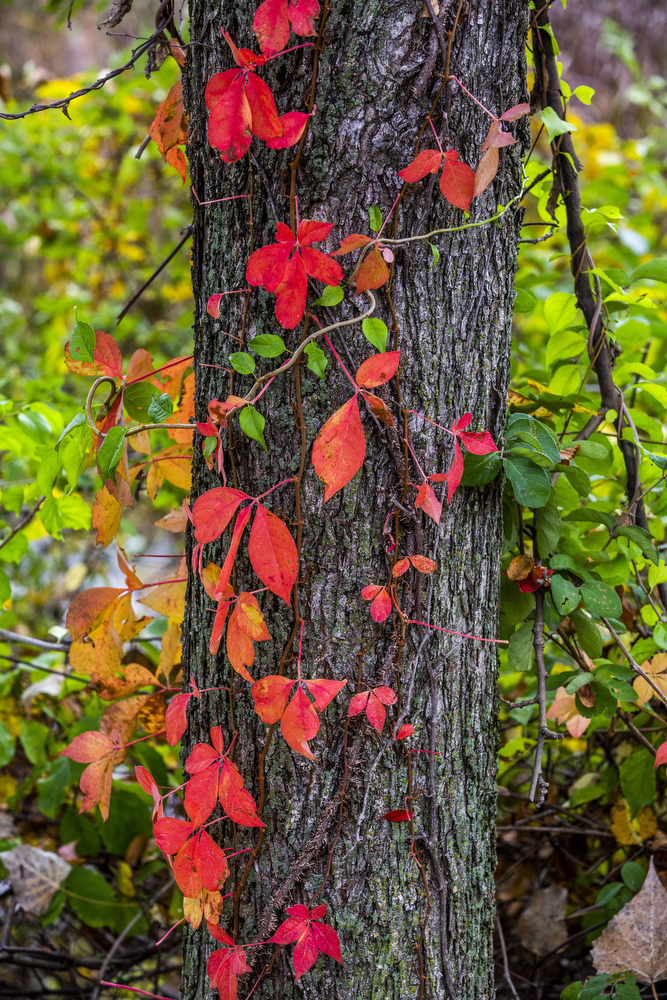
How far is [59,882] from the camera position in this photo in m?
1.25

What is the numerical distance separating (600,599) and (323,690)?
1.29ft

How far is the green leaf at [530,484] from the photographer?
0.80 metres

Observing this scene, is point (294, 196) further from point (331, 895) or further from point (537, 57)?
point (331, 895)

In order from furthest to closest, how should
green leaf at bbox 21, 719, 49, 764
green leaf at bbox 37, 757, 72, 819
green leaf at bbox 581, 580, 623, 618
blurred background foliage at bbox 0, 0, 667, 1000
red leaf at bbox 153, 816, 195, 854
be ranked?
green leaf at bbox 21, 719, 49, 764 → green leaf at bbox 37, 757, 72, 819 → blurred background foliage at bbox 0, 0, 667, 1000 → green leaf at bbox 581, 580, 623, 618 → red leaf at bbox 153, 816, 195, 854

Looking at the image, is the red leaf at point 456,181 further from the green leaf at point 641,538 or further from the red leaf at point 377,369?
the green leaf at point 641,538

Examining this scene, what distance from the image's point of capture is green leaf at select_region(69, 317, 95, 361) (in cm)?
79

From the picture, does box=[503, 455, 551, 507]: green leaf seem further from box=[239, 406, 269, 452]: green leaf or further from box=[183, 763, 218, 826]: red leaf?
box=[183, 763, 218, 826]: red leaf

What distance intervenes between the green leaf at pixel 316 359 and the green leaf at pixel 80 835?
111 cm

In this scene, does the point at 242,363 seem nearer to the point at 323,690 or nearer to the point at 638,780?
the point at 323,690

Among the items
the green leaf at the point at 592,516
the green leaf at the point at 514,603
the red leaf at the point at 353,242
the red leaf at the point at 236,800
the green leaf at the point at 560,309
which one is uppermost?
the green leaf at the point at 560,309

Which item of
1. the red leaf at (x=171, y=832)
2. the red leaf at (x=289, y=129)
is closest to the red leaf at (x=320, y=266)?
the red leaf at (x=289, y=129)

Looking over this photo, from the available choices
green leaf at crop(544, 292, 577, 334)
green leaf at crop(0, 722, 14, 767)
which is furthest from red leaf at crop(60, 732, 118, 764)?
green leaf at crop(544, 292, 577, 334)

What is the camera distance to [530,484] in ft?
2.63

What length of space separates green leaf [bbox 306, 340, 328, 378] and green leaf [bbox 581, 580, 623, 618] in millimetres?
449
